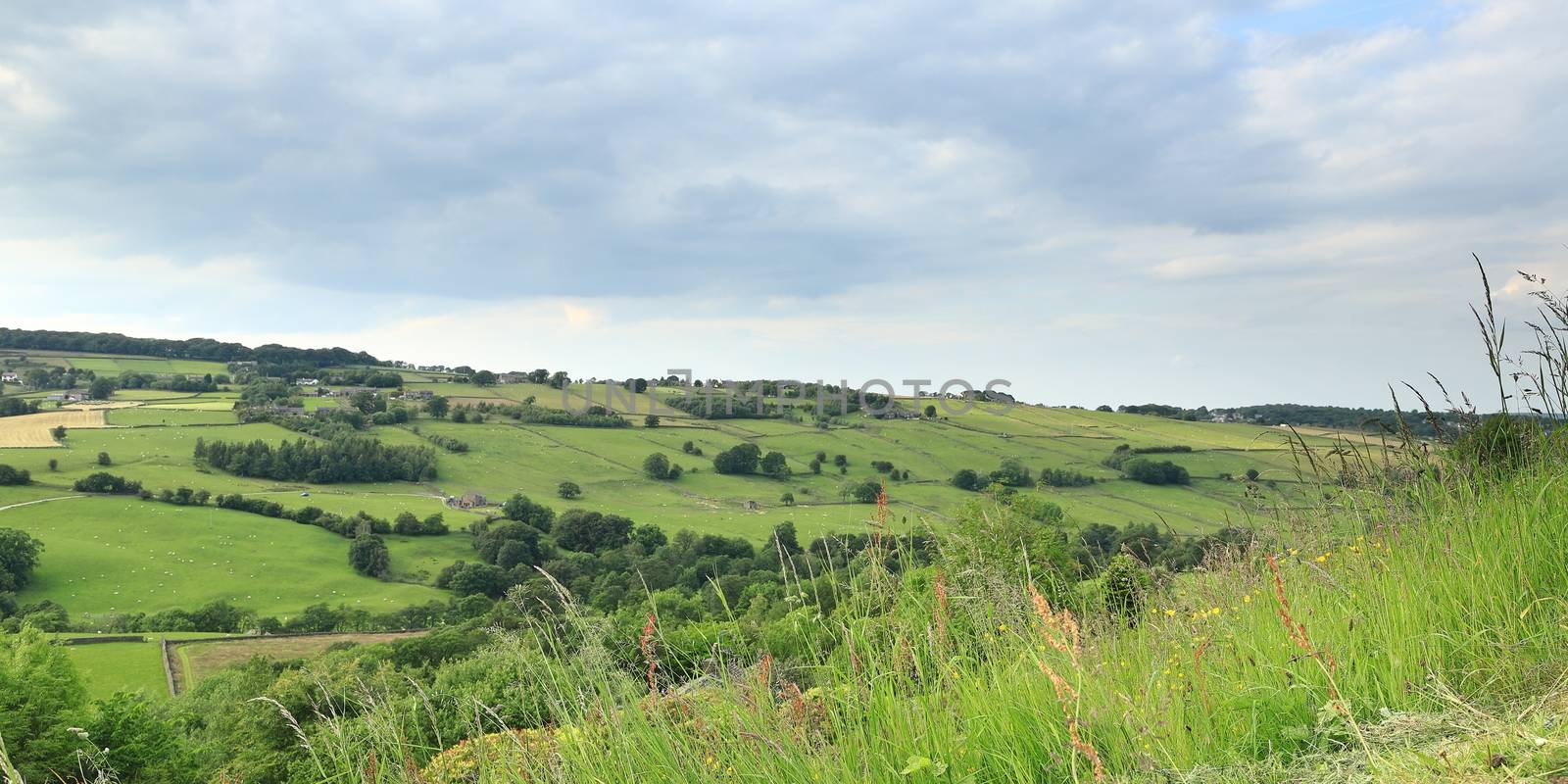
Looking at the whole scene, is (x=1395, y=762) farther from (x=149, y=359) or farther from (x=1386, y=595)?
(x=149, y=359)

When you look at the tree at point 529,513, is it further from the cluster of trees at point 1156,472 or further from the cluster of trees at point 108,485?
the cluster of trees at point 1156,472

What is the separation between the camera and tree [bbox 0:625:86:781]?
22391 millimetres

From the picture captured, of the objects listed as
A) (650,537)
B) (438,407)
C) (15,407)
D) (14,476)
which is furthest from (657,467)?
(15,407)

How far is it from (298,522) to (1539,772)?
346 ft

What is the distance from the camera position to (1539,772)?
2199 millimetres

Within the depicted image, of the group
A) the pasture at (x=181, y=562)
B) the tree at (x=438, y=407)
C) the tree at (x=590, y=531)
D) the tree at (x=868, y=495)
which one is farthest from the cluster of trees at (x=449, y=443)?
the tree at (x=868, y=495)

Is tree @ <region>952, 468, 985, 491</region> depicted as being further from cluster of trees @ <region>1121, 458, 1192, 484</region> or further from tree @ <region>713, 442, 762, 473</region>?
Result: tree @ <region>713, 442, 762, 473</region>

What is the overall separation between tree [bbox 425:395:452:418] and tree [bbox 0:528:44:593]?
195 ft

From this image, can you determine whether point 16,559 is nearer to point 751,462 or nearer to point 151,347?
point 751,462

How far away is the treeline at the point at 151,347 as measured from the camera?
565ft

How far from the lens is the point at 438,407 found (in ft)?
439

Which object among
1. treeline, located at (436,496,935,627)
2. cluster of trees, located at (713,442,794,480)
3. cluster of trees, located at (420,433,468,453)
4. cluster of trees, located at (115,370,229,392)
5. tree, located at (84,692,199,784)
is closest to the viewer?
tree, located at (84,692,199,784)

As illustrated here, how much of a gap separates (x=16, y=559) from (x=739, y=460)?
6956 centimetres

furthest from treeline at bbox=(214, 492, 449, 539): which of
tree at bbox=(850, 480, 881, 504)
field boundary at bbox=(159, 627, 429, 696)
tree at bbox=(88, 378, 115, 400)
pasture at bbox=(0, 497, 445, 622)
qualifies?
tree at bbox=(850, 480, 881, 504)
